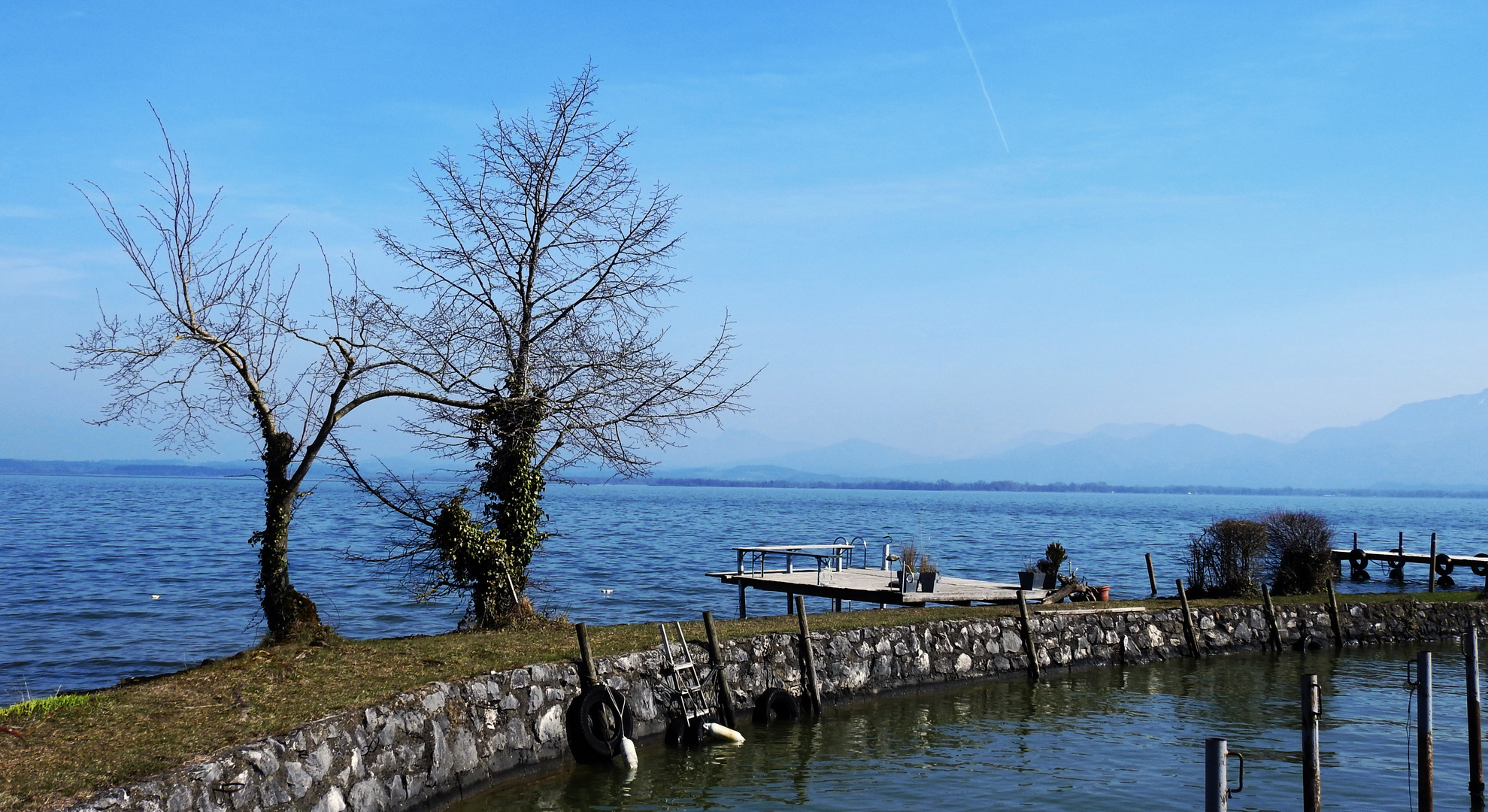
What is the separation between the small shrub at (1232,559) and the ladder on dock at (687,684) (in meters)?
18.3

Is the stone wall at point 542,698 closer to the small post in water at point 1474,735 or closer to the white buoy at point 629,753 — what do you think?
the white buoy at point 629,753

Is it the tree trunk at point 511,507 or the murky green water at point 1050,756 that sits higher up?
the tree trunk at point 511,507

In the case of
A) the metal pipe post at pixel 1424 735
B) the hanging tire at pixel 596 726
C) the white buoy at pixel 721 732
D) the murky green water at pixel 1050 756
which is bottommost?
the murky green water at pixel 1050 756

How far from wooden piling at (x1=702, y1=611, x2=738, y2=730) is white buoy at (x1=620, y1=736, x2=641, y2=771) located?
2.15 m

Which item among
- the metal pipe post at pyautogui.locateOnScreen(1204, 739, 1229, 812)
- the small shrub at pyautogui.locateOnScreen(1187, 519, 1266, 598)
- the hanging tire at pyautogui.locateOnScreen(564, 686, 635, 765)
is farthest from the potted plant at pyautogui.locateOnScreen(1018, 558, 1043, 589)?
the metal pipe post at pyautogui.locateOnScreen(1204, 739, 1229, 812)

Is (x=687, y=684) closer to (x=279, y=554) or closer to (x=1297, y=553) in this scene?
(x=279, y=554)

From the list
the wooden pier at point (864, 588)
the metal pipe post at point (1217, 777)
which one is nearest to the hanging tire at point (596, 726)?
Result: the metal pipe post at point (1217, 777)

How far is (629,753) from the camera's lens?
522 inches

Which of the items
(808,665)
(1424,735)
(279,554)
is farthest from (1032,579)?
(279,554)

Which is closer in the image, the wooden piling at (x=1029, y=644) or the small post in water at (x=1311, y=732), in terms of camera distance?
the small post in water at (x=1311, y=732)

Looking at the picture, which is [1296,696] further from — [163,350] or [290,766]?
[163,350]

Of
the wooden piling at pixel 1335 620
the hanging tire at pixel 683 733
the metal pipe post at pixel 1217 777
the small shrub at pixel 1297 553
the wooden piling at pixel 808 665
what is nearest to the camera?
the metal pipe post at pixel 1217 777

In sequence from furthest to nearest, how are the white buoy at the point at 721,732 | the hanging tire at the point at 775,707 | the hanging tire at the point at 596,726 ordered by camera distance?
the hanging tire at the point at 775,707 → the white buoy at the point at 721,732 → the hanging tire at the point at 596,726

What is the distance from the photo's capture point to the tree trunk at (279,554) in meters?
14.5
